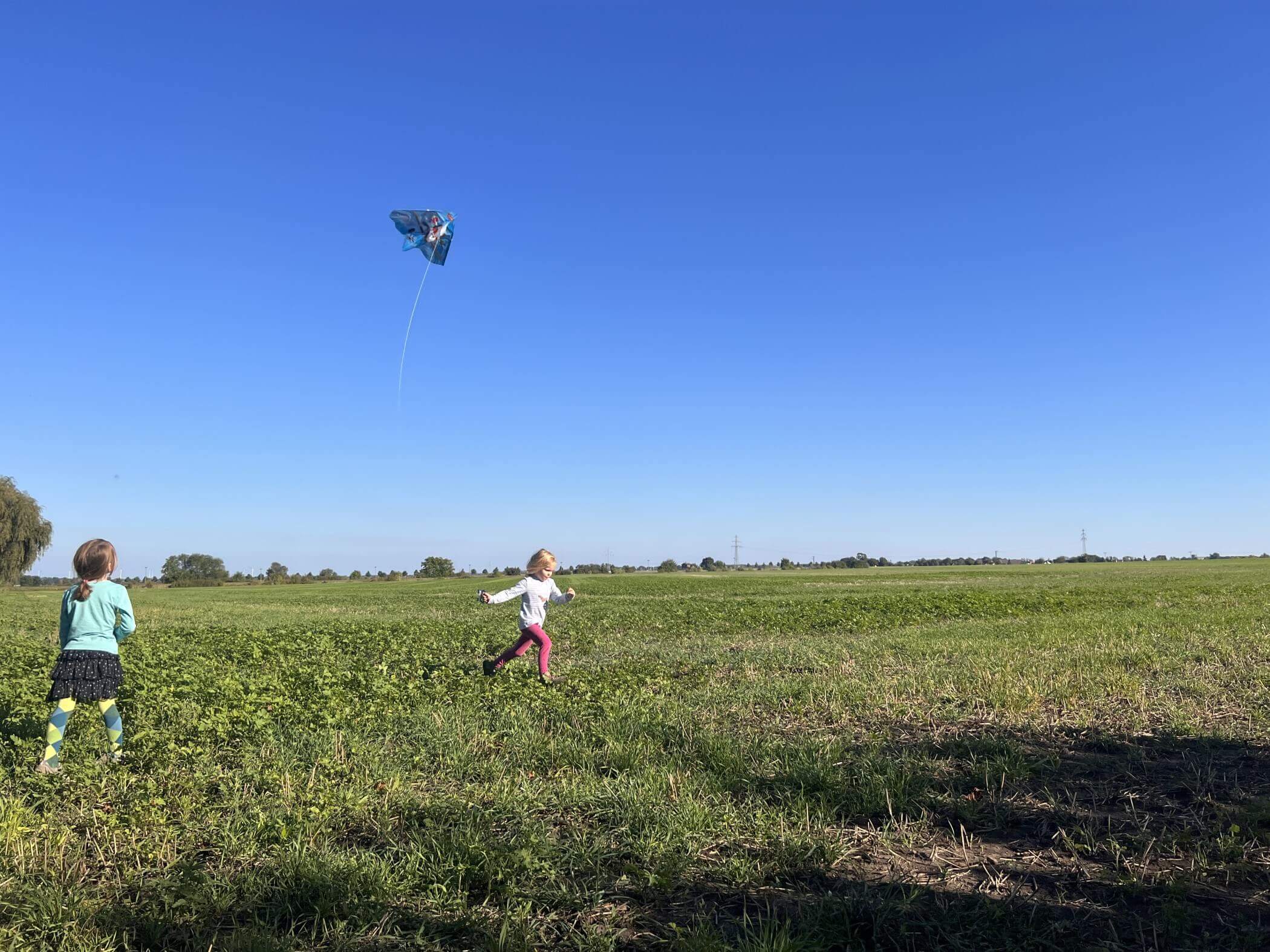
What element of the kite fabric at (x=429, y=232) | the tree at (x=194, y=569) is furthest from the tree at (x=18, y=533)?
the kite fabric at (x=429, y=232)

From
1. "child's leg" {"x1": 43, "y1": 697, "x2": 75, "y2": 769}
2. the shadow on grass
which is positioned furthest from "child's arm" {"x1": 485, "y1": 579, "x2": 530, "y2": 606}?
A: the shadow on grass

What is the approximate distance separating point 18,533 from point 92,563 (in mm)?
78376

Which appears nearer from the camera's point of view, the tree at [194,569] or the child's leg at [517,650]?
the child's leg at [517,650]

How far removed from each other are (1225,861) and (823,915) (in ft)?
8.62

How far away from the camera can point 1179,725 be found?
7.87 meters

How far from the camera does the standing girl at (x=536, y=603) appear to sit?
11.9 m

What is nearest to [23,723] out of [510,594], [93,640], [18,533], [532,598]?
[93,640]

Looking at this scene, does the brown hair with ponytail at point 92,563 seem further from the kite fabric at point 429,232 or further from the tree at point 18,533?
the tree at point 18,533

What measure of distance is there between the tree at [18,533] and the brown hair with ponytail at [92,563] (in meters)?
77.7

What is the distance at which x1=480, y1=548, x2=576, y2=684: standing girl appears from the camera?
11.9 meters

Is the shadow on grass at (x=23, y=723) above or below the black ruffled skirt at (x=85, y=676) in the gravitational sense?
below

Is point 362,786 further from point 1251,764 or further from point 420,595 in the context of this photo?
point 420,595

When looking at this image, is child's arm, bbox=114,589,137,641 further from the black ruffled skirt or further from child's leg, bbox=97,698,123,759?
child's leg, bbox=97,698,123,759

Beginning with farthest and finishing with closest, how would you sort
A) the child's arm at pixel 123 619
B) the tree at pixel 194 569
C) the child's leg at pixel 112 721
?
the tree at pixel 194 569
the child's arm at pixel 123 619
the child's leg at pixel 112 721
